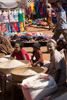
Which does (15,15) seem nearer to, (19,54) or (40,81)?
(19,54)

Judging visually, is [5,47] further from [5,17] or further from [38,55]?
[5,17]

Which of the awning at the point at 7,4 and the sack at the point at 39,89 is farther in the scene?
the awning at the point at 7,4

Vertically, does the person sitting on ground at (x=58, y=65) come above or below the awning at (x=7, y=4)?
Answer: below

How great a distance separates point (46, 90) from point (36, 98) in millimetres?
180

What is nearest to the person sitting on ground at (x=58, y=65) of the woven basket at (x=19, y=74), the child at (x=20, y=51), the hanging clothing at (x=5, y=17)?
the woven basket at (x=19, y=74)

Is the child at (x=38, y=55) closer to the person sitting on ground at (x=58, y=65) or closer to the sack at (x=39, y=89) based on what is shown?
the person sitting on ground at (x=58, y=65)

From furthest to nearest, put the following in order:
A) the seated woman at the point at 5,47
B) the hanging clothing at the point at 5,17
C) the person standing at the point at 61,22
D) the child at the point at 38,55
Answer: the hanging clothing at the point at 5,17 → the person standing at the point at 61,22 → the seated woman at the point at 5,47 → the child at the point at 38,55

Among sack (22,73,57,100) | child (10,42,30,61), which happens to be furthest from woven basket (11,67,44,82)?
child (10,42,30,61)

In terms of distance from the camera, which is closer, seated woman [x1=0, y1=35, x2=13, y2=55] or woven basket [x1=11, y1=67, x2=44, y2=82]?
woven basket [x1=11, y1=67, x2=44, y2=82]

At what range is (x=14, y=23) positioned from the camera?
14.2 meters

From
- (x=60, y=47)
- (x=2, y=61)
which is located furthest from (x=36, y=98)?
(x=60, y=47)

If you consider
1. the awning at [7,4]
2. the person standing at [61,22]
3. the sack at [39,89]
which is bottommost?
the sack at [39,89]

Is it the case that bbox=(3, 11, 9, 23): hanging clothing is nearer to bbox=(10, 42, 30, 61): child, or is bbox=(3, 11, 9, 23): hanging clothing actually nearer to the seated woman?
the seated woman

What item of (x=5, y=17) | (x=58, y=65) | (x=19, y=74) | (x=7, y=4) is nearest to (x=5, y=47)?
(x=19, y=74)
